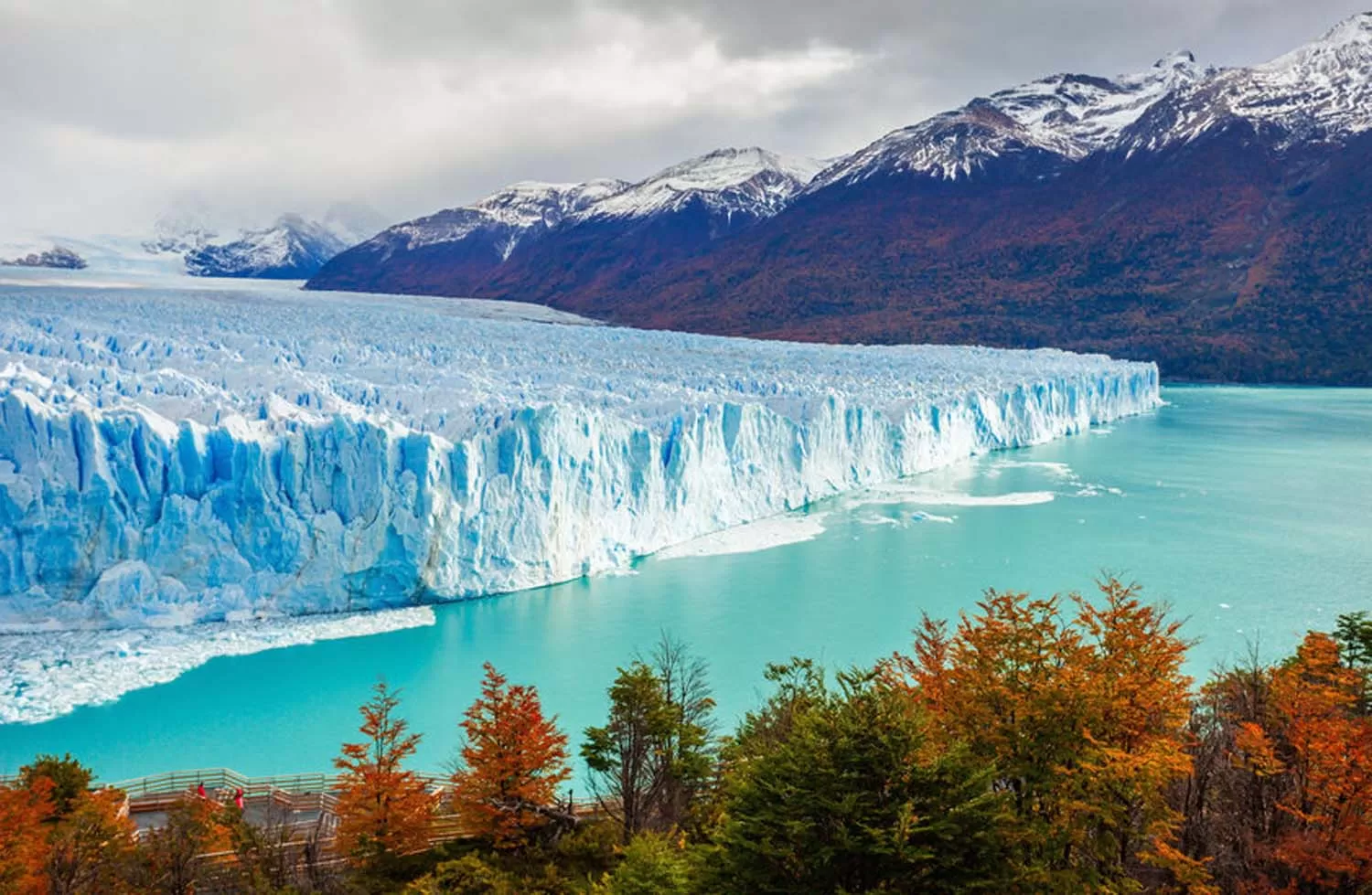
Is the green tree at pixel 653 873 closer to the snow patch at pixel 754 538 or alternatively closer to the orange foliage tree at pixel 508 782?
the orange foliage tree at pixel 508 782

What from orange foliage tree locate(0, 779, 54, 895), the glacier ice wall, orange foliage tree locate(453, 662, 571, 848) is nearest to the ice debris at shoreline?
the glacier ice wall

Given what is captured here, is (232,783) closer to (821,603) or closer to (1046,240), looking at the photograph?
(821,603)

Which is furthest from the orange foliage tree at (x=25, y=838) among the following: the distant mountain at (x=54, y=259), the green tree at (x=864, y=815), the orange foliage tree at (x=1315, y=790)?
the distant mountain at (x=54, y=259)

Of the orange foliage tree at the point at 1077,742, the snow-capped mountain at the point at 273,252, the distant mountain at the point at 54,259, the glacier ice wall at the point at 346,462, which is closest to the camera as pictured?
the orange foliage tree at the point at 1077,742

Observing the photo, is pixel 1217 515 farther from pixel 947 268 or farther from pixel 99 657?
pixel 947 268

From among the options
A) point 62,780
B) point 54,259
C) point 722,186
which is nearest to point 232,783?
point 62,780

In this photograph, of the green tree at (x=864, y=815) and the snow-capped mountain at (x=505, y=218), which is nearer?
the green tree at (x=864, y=815)

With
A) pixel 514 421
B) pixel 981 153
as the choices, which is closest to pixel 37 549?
pixel 514 421
